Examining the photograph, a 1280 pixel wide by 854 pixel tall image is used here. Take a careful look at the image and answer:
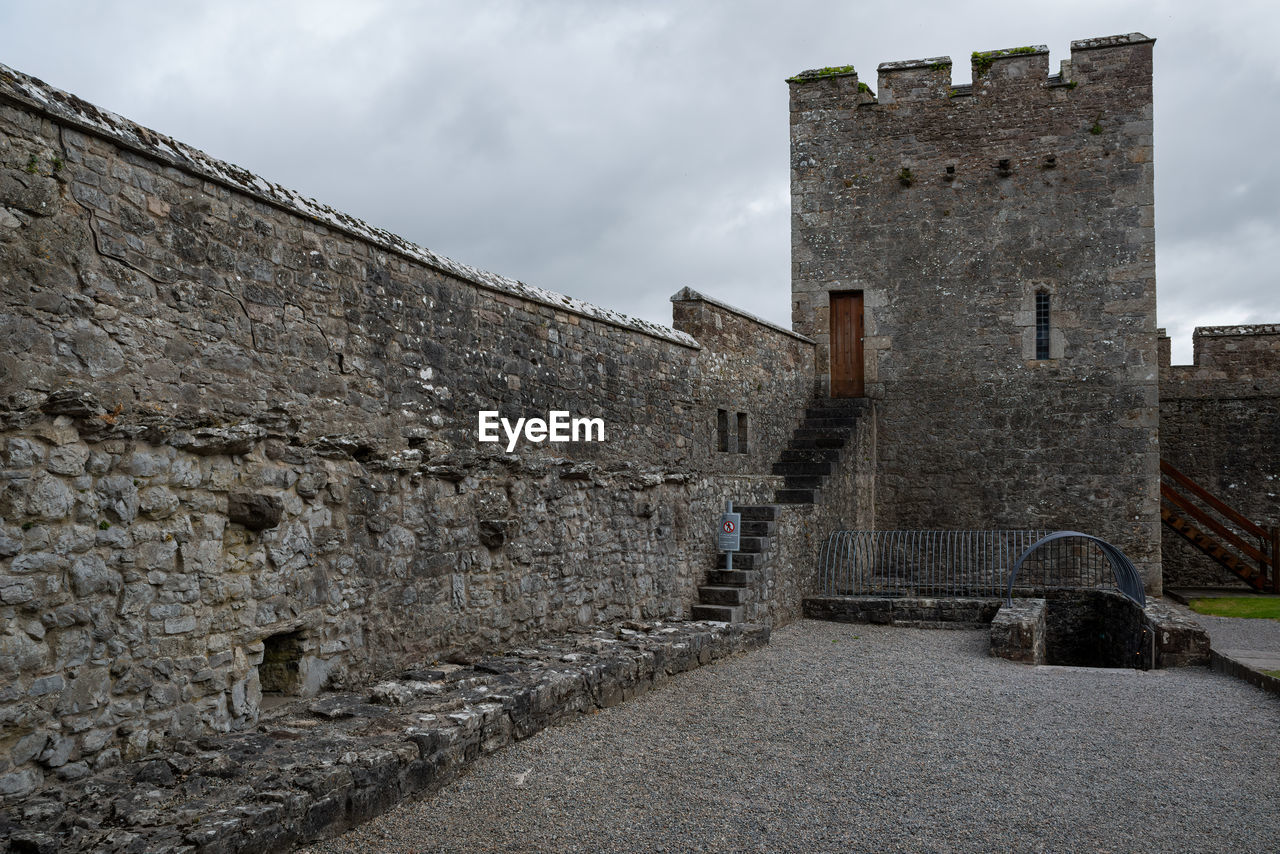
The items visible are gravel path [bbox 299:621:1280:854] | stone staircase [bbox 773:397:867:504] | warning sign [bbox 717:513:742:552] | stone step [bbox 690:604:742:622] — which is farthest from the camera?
stone staircase [bbox 773:397:867:504]

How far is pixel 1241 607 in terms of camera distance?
1280cm

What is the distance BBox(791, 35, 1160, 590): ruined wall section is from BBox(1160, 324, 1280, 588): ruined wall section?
3.57 meters

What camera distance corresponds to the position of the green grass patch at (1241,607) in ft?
40.0

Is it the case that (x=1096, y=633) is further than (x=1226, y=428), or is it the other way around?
(x=1226, y=428)

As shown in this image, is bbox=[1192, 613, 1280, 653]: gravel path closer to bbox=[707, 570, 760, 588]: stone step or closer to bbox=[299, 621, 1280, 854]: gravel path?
bbox=[299, 621, 1280, 854]: gravel path

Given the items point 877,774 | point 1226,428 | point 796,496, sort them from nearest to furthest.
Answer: point 877,774 → point 796,496 → point 1226,428

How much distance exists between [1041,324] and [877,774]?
10.3 metres

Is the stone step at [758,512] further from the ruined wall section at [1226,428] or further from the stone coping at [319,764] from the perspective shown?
the ruined wall section at [1226,428]

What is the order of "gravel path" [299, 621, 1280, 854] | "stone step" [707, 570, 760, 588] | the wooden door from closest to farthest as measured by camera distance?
1. "gravel path" [299, 621, 1280, 854]
2. "stone step" [707, 570, 760, 588]
3. the wooden door

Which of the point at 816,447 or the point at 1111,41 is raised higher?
the point at 1111,41

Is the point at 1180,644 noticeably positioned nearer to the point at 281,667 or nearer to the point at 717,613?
the point at 717,613

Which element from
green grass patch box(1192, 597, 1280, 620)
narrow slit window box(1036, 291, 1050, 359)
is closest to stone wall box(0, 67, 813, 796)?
narrow slit window box(1036, 291, 1050, 359)

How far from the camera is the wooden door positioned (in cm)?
1434

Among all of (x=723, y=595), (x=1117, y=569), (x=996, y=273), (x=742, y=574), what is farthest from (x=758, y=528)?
(x=996, y=273)
